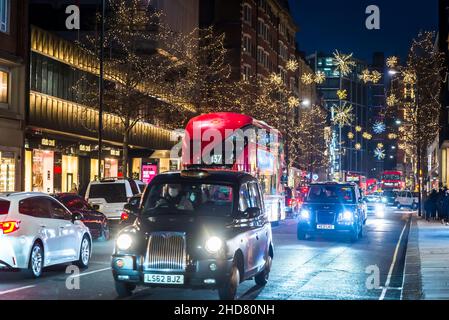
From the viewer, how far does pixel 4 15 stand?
3594 centimetres

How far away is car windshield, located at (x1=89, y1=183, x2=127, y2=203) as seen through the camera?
27312 mm

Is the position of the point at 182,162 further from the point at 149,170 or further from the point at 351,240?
the point at 149,170

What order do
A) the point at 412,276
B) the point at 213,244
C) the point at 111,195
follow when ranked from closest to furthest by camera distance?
1. the point at 213,244
2. the point at 412,276
3. the point at 111,195

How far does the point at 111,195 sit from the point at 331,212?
7834mm

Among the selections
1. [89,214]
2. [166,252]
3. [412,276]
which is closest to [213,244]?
[166,252]

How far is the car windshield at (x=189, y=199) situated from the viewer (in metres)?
12.2

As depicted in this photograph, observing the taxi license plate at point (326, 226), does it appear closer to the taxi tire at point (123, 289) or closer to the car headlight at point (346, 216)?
the car headlight at point (346, 216)

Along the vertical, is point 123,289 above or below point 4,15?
below

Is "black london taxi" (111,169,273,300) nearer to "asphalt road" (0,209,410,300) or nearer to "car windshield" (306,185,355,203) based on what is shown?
"asphalt road" (0,209,410,300)

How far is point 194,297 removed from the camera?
12375 millimetres

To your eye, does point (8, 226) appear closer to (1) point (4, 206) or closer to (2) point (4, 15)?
(1) point (4, 206)

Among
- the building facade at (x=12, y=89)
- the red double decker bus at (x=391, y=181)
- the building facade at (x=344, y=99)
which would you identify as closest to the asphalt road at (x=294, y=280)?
the building facade at (x=12, y=89)

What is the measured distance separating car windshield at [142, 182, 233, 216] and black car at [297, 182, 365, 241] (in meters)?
13.8

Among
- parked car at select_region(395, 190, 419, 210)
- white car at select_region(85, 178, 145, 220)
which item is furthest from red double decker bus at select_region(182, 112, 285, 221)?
parked car at select_region(395, 190, 419, 210)
